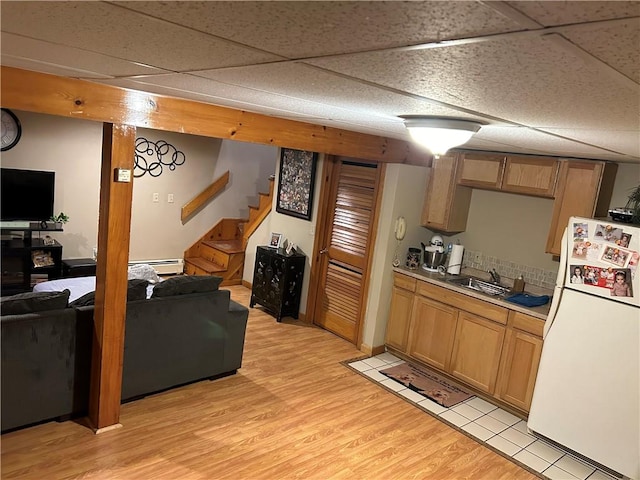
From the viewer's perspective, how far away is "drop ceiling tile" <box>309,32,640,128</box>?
0.86 m

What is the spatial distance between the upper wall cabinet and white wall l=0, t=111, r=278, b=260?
376cm

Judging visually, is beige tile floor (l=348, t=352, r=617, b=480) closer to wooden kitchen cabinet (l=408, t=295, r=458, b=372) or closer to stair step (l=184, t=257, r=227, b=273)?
wooden kitchen cabinet (l=408, t=295, r=458, b=372)

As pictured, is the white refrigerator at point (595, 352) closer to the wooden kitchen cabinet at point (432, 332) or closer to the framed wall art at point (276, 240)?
the wooden kitchen cabinet at point (432, 332)

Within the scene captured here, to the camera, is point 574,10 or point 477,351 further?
point 477,351

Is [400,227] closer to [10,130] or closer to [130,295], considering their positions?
[130,295]

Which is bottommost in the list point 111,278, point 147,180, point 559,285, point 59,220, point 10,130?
point 59,220

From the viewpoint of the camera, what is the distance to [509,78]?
1.06m

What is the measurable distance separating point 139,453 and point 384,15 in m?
3.09

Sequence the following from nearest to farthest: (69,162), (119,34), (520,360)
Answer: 1. (119,34)
2. (520,360)
3. (69,162)

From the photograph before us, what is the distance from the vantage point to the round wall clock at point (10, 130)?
17.6ft

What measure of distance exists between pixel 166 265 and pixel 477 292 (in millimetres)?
4361

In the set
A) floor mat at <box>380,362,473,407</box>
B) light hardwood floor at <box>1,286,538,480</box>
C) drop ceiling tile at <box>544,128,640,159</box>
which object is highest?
drop ceiling tile at <box>544,128,640,159</box>

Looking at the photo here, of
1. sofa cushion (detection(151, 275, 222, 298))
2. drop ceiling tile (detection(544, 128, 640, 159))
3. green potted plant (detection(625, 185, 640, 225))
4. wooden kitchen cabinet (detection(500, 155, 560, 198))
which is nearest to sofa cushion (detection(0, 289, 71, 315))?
sofa cushion (detection(151, 275, 222, 298))

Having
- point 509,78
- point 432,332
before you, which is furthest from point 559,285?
point 509,78
